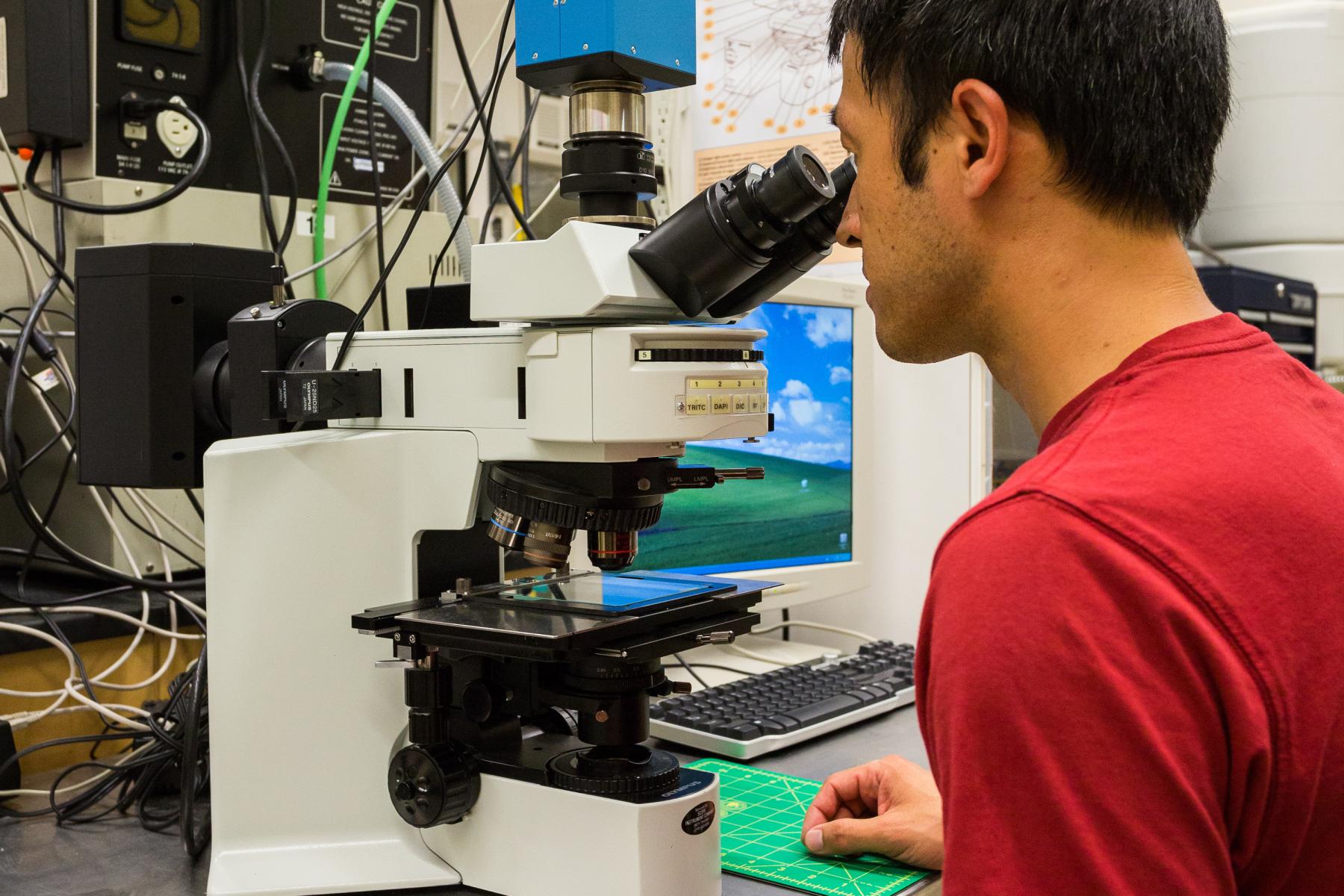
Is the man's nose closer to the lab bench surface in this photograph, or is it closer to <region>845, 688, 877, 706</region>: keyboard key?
the lab bench surface

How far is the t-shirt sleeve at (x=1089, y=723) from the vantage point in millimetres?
555

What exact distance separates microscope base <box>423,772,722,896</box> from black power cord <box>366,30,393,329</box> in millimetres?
433

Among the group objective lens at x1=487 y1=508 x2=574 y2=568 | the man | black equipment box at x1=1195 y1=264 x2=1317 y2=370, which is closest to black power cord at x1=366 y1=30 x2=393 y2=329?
objective lens at x1=487 y1=508 x2=574 y2=568

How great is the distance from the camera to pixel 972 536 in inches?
24.3

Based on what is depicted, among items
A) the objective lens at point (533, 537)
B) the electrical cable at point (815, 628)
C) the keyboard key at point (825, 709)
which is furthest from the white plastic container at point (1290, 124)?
the objective lens at point (533, 537)

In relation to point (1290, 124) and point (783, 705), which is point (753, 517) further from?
point (1290, 124)

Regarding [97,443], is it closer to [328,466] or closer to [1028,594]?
[328,466]

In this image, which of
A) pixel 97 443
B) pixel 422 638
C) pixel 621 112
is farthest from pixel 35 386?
pixel 621 112

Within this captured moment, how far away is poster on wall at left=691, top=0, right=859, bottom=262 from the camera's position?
1.93 metres

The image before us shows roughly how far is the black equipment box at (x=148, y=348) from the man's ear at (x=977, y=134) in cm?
62

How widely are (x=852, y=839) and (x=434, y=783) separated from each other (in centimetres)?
35

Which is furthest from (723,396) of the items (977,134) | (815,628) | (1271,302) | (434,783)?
(1271,302)

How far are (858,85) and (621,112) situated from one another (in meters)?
0.17

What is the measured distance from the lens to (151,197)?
1321 millimetres
